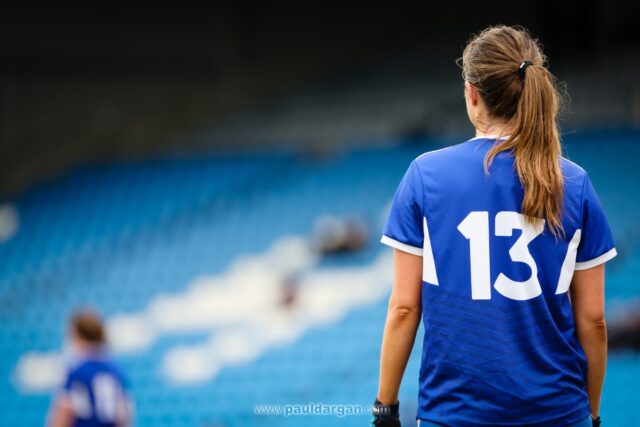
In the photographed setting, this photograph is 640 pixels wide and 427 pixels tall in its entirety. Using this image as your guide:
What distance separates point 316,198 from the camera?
462 inches

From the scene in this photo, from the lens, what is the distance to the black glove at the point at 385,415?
6.17ft

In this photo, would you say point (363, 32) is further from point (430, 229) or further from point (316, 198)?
point (430, 229)

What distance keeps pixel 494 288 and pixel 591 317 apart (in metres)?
0.24

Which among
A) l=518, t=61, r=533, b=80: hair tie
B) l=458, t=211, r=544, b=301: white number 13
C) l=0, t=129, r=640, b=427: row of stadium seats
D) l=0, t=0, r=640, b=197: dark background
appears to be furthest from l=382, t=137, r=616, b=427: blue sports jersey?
l=0, t=0, r=640, b=197: dark background

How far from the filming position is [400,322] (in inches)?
73.9

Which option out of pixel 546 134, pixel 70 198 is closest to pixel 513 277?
pixel 546 134

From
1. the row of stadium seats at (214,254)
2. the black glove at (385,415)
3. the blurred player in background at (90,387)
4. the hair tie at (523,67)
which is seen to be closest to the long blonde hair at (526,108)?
the hair tie at (523,67)

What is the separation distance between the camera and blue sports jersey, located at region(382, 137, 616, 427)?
1.82 metres

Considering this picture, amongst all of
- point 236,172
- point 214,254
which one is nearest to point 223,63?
point 236,172

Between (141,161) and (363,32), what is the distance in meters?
4.90

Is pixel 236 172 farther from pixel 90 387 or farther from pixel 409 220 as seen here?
pixel 409 220

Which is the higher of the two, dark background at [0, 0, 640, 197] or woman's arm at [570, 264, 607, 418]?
dark background at [0, 0, 640, 197]

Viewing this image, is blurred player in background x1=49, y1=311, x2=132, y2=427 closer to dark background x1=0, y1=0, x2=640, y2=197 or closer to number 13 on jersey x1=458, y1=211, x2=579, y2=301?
number 13 on jersey x1=458, y1=211, x2=579, y2=301

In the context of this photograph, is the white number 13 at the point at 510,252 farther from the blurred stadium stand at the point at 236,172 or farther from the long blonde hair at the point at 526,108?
the blurred stadium stand at the point at 236,172
